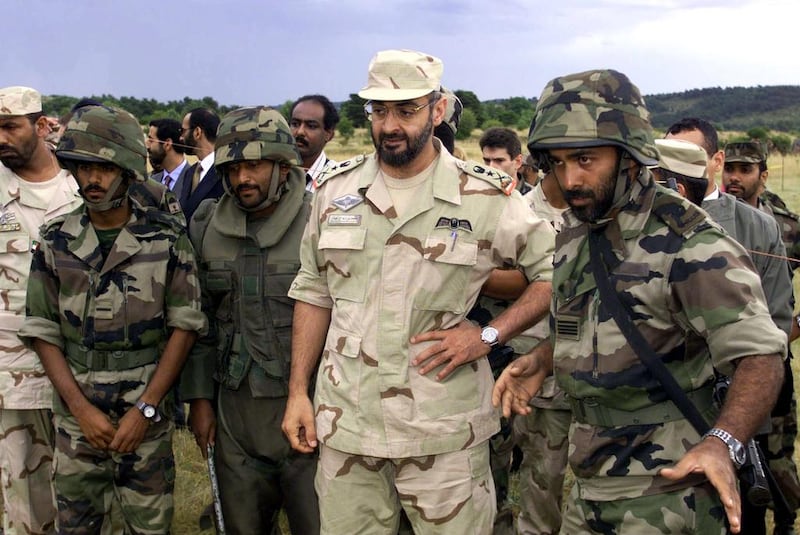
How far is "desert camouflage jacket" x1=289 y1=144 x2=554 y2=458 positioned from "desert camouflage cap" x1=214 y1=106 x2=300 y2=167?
701mm

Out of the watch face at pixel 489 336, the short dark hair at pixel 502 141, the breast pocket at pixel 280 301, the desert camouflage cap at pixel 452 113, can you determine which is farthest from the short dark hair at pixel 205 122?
the watch face at pixel 489 336

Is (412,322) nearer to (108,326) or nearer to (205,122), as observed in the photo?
(108,326)

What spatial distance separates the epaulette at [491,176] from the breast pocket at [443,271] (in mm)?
273

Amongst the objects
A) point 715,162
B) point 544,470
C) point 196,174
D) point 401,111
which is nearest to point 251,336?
point 401,111

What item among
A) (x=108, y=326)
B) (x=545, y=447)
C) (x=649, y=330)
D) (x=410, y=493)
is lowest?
(x=545, y=447)

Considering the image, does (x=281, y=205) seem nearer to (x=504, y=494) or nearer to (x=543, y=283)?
(x=543, y=283)

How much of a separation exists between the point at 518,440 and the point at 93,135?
2.89 meters

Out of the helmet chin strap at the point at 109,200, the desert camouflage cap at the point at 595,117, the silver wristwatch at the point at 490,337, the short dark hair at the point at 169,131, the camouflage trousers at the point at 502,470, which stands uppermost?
the desert camouflage cap at the point at 595,117

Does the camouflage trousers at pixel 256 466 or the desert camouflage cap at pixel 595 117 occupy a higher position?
the desert camouflage cap at pixel 595 117

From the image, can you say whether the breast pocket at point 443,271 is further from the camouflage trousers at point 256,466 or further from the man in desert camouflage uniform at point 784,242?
the man in desert camouflage uniform at point 784,242

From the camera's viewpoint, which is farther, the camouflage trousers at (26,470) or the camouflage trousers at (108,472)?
the camouflage trousers at (26,470)

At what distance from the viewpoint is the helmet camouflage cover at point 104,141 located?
11.5ft

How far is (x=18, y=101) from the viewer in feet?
14.1

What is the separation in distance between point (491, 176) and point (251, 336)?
4.48ft
